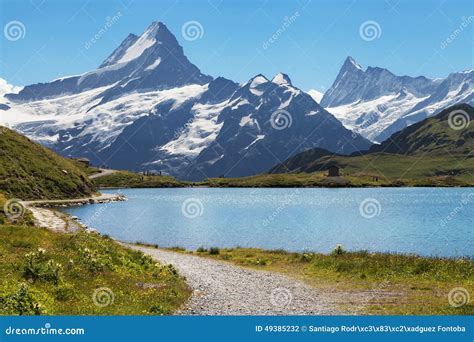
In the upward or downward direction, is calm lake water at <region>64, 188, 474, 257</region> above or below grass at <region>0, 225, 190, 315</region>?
below

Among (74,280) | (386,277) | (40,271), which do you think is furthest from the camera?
(386,277)

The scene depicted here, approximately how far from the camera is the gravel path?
26.7 metres

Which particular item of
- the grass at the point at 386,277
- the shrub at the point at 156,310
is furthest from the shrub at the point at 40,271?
the grass at the point at 386,277

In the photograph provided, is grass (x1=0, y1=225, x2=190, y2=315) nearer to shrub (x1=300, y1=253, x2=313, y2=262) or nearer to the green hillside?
shrub (x1=300, y1=253, x2=313, y2=262)

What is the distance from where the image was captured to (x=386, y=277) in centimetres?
3847

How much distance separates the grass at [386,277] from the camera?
91.9ft

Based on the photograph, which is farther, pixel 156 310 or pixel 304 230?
pixel 304 230

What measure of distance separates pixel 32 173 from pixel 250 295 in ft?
440

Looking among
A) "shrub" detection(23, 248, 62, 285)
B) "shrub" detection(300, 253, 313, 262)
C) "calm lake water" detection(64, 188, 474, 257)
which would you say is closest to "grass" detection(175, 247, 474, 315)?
"shrub" detection(300, 253, 313, 262)

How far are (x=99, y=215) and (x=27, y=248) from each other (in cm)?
9434

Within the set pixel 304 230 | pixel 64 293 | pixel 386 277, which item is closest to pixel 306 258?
pixel 386 277

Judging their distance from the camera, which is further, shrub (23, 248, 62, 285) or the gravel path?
shrub (23, 248, 62, 285)

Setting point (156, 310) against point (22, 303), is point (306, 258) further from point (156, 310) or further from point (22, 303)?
point (22, 303)

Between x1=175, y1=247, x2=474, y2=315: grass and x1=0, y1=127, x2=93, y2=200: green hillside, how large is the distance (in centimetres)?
9879
